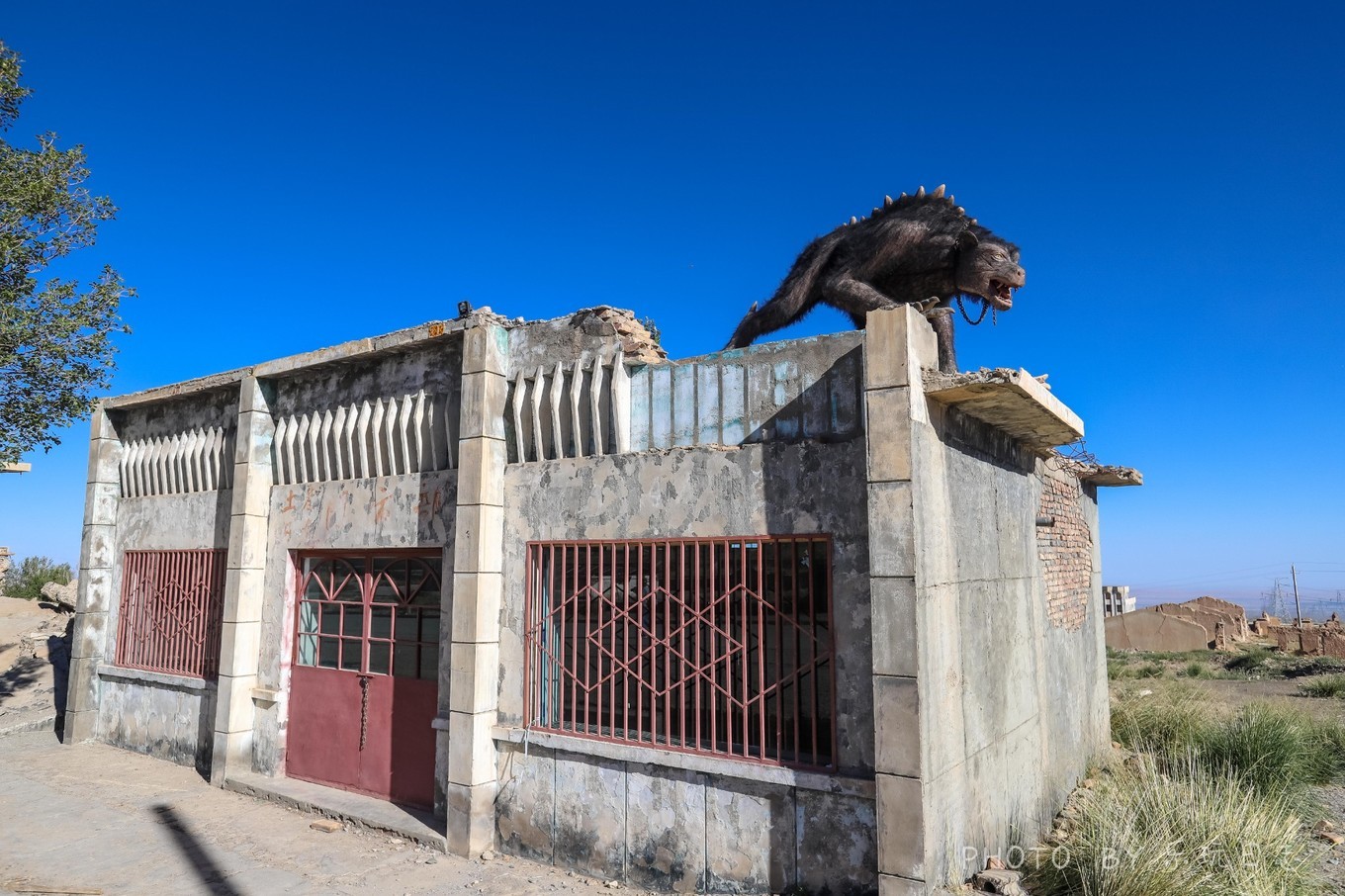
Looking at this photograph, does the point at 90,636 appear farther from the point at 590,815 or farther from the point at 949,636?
the point at 949,636

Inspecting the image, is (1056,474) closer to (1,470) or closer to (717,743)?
(717,743)

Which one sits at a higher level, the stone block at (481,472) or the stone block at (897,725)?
the stone block at (481,472)

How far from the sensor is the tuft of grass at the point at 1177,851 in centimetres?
514

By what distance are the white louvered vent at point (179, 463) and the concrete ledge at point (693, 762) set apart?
5.61 m

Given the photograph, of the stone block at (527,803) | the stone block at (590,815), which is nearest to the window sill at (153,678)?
the stone block at (527,803)

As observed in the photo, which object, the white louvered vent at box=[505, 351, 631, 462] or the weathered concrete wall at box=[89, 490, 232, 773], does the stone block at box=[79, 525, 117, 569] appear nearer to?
the weathered concrete wall at box=[89, 490, 232, 773]

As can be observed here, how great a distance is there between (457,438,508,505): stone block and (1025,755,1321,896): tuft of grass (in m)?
5.13

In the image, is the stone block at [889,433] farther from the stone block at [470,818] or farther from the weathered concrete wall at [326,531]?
the stone block at [470,818]

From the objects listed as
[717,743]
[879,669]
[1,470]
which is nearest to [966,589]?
[879,669]

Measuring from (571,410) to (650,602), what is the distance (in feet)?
5.84

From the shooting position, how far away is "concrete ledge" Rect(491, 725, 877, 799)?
512 cm

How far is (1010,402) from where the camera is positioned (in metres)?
5.80

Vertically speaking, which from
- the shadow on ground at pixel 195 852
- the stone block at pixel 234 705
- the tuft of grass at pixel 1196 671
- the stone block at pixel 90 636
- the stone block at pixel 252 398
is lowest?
the tuft of grass at pixel 1196 671

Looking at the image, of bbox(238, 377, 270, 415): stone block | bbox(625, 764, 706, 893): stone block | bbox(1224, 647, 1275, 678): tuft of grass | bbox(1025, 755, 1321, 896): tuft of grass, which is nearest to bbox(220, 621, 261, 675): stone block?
bbox(238, 377, 270, 415): stone block
